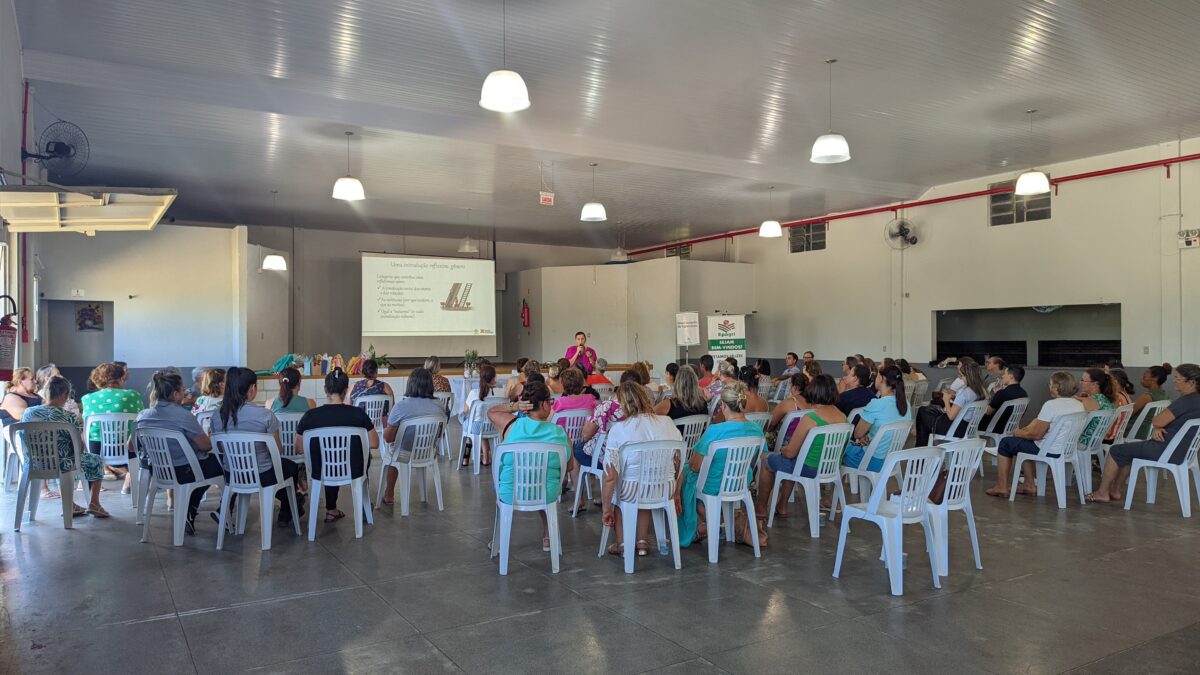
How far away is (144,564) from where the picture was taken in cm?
413

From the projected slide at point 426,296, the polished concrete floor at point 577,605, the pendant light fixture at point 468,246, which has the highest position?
the pendant light fixture at point 468,246

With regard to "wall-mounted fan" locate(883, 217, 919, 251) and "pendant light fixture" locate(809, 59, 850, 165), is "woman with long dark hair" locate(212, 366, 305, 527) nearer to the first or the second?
"pendant light fixture" locate(809, 59, 850, 165)

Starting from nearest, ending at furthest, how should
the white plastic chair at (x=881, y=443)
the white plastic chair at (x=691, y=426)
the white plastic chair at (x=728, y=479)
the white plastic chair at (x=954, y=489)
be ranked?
the white plastic chair at (x=954, y=489) → the white plastic chair at (x=728, y=479) → the white plastic chair at (x=881, y=443) → the white plastic chair at (x=691, y=426)

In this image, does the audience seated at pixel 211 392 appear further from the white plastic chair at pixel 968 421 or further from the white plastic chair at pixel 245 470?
the white plastic chair at pixel 968 421

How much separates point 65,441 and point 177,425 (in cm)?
92

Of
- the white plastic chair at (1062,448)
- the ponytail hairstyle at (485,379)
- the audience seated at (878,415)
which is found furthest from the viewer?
the ponytail hairstyle at (485,379)

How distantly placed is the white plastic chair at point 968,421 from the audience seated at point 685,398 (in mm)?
2561

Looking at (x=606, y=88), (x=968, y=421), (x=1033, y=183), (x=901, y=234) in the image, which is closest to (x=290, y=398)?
(x=606, y=88)

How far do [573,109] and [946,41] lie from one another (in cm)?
334

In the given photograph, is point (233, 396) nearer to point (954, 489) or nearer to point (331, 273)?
point (954, 489)

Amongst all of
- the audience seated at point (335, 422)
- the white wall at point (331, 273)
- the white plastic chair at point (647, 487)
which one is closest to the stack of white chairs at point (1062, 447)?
the white plastic chair at point (647, 487)

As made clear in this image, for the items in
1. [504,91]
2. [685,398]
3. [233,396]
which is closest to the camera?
[233,396]

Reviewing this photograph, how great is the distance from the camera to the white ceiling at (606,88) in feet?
17.7

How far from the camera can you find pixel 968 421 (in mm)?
6609
